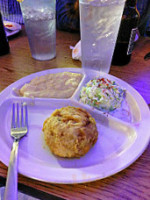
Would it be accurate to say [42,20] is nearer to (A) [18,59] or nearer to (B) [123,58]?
(A) [18,59]

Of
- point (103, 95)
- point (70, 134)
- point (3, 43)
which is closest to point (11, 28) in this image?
point (3, 43)

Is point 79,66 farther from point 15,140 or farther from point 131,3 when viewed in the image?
point 15,140

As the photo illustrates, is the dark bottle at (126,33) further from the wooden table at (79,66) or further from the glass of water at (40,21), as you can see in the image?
the glass of water at (40,21)

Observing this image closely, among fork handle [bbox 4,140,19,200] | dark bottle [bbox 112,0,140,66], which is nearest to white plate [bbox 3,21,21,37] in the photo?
dark bottle [bbox 112,0,140,66]

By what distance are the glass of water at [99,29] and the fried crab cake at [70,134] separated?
1.77 ft

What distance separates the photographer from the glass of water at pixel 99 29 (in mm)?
958

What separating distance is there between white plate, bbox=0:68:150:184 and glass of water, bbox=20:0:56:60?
0.49 meters

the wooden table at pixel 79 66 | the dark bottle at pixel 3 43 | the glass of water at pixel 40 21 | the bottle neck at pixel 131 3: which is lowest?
the wooden table at pixel 79 66

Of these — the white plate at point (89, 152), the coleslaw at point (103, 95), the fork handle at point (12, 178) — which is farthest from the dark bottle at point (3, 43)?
the fork handle at point (12, 178)

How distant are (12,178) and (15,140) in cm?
19

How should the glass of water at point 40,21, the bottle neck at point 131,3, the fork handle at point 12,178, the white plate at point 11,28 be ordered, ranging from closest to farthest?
1. the fork handle at point 12,178
2. the bottle neck at point 131,3
3. the glass of water at point 40,21
4. the white plate at point 11,28

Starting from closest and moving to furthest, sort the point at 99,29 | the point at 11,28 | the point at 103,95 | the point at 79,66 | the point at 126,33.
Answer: the point at 103,95 → the point at 99,29 → the point at 126,33 → the point at 79,66 → the point at 11,28

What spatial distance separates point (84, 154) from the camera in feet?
2.28

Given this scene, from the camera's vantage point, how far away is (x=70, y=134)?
70 cm
